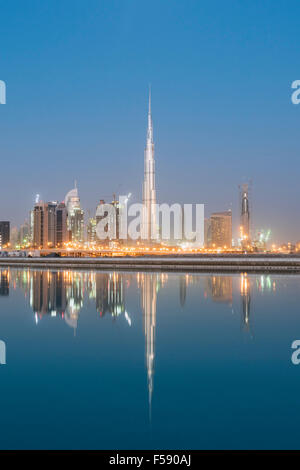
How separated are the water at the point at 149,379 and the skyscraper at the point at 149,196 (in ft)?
385

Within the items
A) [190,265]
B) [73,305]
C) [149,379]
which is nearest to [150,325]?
[149,379]

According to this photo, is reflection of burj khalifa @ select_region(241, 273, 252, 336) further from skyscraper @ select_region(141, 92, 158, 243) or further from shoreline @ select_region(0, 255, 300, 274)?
skyscraper @ select_region(141, 92, 158, 243)

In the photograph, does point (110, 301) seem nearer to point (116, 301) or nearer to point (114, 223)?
point (116, 301)

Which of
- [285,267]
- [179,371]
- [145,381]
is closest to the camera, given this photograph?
[145,381]

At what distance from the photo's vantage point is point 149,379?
634cm

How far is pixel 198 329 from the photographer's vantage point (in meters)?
10.0

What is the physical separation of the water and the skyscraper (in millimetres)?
117484

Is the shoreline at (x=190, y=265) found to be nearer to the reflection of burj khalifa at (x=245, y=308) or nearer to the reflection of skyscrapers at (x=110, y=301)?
the reflection of burj khalifa at (x=245, y=308)

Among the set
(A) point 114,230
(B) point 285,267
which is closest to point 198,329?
(B) point 285,267

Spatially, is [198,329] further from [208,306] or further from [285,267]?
[285,267]

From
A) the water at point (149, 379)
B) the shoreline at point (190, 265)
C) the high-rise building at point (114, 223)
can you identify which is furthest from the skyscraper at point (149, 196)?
the water at point (149, 379)

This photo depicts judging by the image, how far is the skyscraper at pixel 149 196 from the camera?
13340 centimetres

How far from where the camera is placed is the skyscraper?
13340cm
